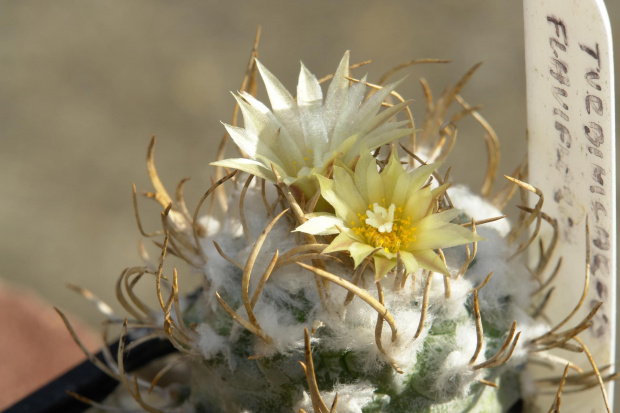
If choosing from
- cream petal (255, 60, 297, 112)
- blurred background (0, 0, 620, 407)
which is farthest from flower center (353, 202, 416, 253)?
blurred background (0, 0, 620, 407)

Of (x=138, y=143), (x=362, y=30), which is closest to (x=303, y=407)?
(x=138, y=143)

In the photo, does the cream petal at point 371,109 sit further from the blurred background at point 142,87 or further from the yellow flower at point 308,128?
the blurred background at point 142,87

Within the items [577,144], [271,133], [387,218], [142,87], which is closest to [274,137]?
[271,133]

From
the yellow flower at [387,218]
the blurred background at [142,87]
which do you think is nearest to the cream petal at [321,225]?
the yellow flower at [387,218]

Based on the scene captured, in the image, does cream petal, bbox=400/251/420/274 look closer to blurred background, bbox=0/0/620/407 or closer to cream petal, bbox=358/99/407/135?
cream petal, bbox=358/99/407/135

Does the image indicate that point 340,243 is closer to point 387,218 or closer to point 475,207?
point 387,218

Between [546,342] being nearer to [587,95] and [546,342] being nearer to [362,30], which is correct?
[587,95]
